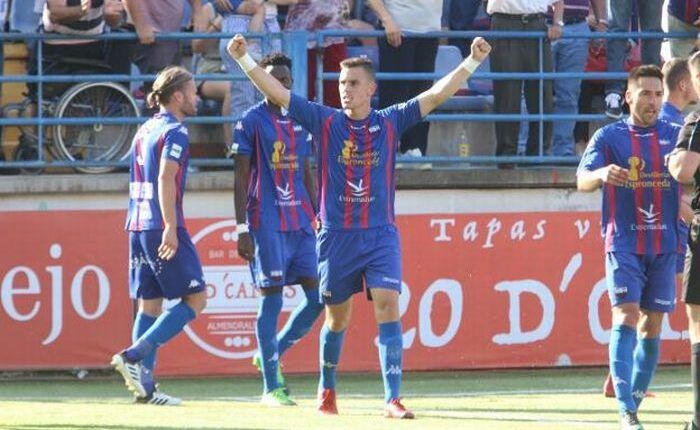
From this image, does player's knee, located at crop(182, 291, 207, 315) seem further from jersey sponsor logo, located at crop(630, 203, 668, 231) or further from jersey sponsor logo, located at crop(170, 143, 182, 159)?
jersey sponsor logo, located at crop(630, 203, 668, 231)

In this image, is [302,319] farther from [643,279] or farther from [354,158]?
[643,279]

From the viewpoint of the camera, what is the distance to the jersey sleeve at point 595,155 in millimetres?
9680

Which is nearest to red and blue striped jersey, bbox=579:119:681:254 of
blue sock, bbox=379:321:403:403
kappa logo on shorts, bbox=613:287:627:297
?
kappa logo on shorts, bbox=613:287:627:297

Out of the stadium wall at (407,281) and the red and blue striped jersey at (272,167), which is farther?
the stadium wall at (407,281)

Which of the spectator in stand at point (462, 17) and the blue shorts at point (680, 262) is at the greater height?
the spectator in stand at point (462, 17)

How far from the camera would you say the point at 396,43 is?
13.9 metres

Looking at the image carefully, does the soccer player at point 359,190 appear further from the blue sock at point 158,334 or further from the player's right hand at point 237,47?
the blue sock at point 158,334

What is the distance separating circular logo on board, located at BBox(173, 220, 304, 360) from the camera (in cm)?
1368

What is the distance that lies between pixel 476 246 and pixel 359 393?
197 centimetres

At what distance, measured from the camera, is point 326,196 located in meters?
10.3

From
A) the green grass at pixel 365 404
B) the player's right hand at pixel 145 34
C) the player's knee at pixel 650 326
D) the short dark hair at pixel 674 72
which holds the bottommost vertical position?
the green grass at pixel 365 404

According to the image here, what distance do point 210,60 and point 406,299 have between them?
8.87 ft

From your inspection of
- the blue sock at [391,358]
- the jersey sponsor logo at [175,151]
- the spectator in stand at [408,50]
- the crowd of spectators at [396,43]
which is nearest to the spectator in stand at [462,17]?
the crowd of spectators at [396,43]

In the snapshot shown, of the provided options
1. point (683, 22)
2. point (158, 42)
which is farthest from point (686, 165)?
point (158, 42)
